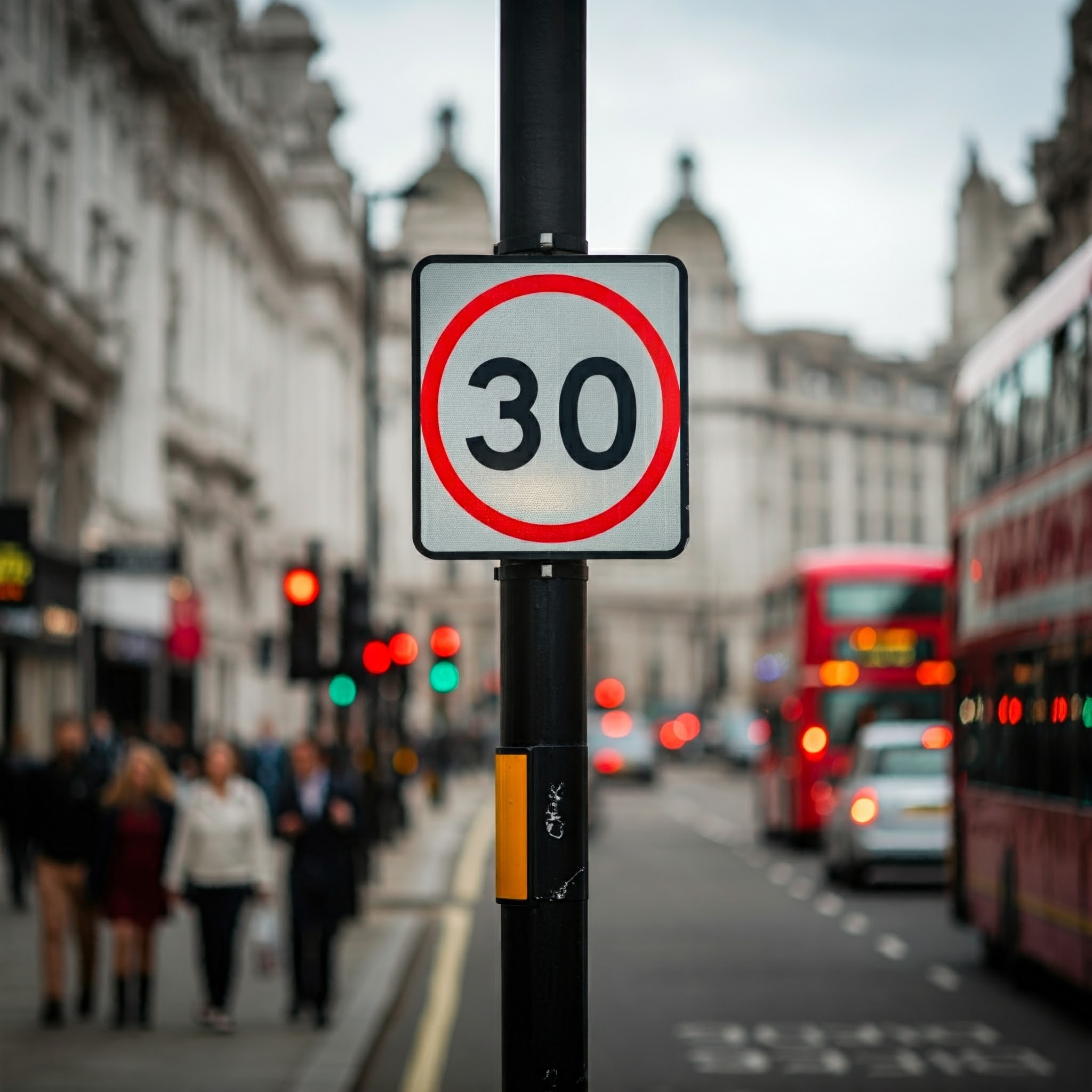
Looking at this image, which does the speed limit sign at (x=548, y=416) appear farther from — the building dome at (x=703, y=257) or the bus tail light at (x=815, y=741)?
the building dome at (x=703, y=257)

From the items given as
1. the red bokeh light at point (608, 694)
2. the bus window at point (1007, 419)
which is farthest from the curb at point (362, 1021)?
the red bokeh light at point (608, 694)

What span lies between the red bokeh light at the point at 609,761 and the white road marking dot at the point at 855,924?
4263 cm

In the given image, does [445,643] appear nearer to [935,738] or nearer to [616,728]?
[935,738]

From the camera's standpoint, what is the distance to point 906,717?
102 feet

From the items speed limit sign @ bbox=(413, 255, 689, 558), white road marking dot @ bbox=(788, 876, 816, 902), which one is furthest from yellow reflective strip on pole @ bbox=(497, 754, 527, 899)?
white road marking dot @ bbox=(788, 876, 816, 902)

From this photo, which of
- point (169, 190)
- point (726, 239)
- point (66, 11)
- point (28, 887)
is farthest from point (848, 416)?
point (28, 887)

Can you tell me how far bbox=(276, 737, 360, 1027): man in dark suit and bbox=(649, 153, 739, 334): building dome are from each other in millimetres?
119774

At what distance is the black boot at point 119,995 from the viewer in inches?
540

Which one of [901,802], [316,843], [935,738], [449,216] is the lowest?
[901,802]

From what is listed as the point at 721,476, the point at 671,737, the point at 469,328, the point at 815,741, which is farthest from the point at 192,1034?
the point at 721,476

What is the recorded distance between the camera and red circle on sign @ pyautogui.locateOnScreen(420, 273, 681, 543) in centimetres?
435

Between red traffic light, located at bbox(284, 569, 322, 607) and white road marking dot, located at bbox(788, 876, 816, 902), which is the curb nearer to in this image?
red traffic light, located at bbox(284, 569, 322, 607)

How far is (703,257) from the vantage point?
13525cm

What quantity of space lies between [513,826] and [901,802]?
21321 millimetres
